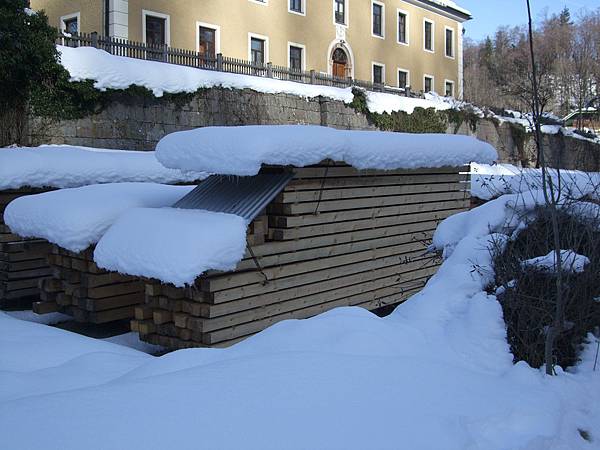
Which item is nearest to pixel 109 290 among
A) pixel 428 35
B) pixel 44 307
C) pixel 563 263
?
pixel 44 307

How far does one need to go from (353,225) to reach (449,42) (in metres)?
33.1

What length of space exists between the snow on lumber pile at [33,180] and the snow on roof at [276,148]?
5.13 ft

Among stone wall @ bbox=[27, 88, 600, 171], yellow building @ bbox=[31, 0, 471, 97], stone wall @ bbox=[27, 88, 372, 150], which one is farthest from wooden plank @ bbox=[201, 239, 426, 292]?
yellow building @ bbox=[31, 0, 471, 97]

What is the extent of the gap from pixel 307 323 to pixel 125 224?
321 cm

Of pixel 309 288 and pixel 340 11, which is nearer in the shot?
pixel 309 288

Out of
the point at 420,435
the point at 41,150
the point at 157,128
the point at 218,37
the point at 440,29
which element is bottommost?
the point at 420,435

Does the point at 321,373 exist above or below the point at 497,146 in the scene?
below

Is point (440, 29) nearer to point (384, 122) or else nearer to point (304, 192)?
point (384, 122)

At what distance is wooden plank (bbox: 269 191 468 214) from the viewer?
24.7 feet

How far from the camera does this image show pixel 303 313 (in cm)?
793

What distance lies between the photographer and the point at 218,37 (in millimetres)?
23125

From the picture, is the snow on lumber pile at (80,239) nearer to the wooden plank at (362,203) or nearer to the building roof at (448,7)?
the wooden plank at (362,203)

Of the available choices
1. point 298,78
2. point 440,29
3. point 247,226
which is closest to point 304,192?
point 247,226

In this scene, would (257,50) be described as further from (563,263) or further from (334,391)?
(334,391)
